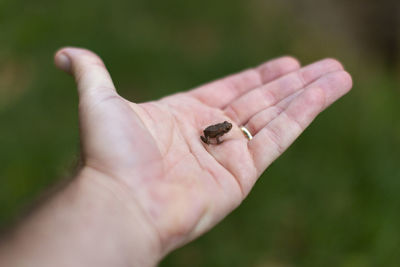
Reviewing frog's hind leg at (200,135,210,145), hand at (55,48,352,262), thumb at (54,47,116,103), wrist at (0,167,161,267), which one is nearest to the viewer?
wrist at (0,167,161,267)

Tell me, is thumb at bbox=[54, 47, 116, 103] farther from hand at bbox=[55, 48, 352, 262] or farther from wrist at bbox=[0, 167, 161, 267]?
wrist at bbox=[0, 167, 161, 267]

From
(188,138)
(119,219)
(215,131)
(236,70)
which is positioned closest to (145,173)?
(119,219)

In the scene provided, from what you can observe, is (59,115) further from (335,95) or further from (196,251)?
(335,95)

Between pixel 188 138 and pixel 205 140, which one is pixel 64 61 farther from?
pixel 205 140

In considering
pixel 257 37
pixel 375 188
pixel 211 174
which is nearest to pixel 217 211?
pixel 211 174

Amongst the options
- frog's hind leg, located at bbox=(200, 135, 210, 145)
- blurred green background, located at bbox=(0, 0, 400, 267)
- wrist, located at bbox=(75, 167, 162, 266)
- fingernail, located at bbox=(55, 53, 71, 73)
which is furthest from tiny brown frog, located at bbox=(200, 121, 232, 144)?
fingernail, located at bbox=(55, 53, 71, 73)

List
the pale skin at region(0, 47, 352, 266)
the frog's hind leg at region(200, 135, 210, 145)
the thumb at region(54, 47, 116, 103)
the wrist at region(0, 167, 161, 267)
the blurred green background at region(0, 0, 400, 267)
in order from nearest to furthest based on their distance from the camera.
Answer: the wrist at region(0, 167, 161, 267) < the pale skin at region(0, 47, 352, 266) < the thumb at region(54, 47, 116, 103) < the frog's hind leg at region(200, 135, 210, 145) < the blurred green background at region(0, 0, 400, 267)
